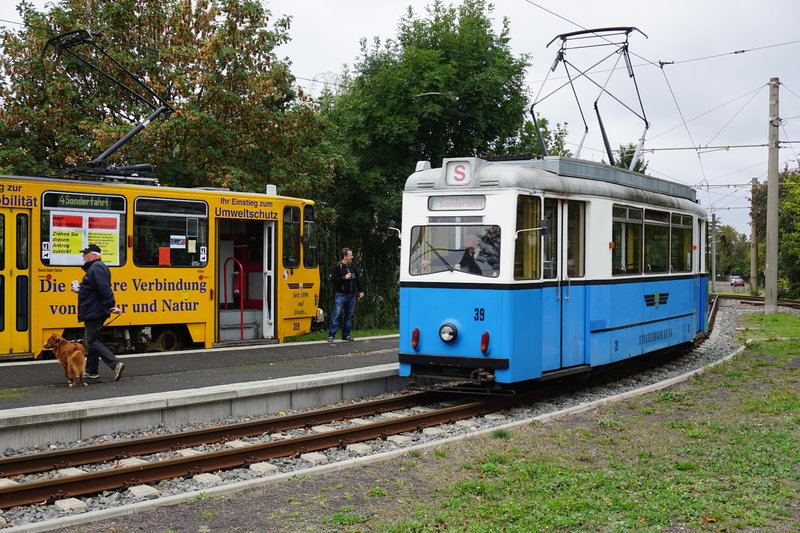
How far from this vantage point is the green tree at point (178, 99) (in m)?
17.9

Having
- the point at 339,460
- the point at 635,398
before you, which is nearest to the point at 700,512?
the point at 339,460

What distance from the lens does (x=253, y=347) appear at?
50.7 ft

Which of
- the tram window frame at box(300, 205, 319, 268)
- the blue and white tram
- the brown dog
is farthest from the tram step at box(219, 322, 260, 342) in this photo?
the blue and white tram

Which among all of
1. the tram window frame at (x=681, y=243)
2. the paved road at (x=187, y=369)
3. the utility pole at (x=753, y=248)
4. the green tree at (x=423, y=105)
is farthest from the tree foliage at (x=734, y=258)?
the paved road at (x=187, y=369)

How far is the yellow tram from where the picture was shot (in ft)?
42.6

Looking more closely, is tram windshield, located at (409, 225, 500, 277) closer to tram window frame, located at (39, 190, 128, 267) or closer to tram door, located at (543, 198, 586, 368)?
tram door, located at (543, 198, 586, 368)

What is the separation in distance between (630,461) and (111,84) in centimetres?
1503

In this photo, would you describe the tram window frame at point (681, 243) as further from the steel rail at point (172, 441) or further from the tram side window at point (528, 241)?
the steel rail at point (172, 441)

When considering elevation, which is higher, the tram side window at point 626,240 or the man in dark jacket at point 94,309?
the tram side window at point 626,240

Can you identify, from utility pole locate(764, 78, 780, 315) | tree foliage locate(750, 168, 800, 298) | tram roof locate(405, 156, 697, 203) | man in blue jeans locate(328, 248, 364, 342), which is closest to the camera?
tram roof locate(405, 156, 697, 203)

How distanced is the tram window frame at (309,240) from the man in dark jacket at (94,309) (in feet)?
19.8

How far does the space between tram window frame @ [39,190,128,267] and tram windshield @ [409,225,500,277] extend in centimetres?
558

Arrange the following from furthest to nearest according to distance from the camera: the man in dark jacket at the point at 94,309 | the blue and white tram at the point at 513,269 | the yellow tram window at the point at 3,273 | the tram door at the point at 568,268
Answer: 1. the yellow tram window at the point at 3,273
2. the man in dark jacket at the point at 94,309
3. the tram door at the point at 568,268
4. the blue and white tram at the point at 513,269

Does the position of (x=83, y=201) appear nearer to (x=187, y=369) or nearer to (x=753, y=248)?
(x=187, y=369)
